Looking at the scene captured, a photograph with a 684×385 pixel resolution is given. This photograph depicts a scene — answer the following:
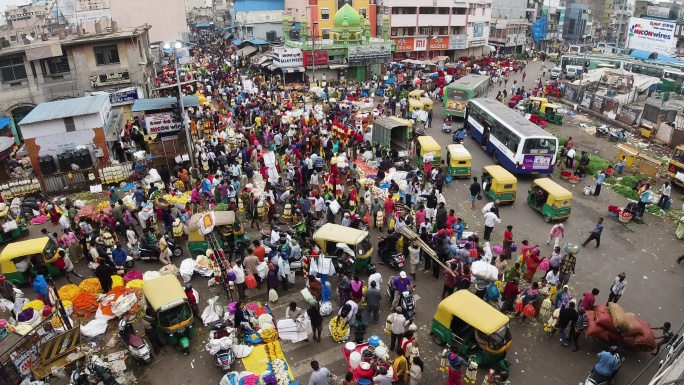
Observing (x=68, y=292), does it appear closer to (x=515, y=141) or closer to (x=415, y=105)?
(x=515, y=141)

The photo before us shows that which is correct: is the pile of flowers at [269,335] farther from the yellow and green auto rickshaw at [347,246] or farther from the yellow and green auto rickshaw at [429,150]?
the yellow and green auto rickshaw at [429,150]

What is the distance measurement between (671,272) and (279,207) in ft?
47.7

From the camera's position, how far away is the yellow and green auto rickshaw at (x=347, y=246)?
13.7 meters

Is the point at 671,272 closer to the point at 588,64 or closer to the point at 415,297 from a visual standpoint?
the point at 415,297

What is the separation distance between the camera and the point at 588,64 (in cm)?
5206

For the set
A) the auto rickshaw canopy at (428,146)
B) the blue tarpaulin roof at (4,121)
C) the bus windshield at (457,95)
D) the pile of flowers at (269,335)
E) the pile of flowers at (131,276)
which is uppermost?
the blue tarpaulin roof at (4,121)

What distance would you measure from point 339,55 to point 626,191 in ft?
97.0

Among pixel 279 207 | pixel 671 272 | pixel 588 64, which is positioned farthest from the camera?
pixel 588 64

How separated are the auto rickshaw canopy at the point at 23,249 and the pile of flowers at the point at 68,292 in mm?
1524

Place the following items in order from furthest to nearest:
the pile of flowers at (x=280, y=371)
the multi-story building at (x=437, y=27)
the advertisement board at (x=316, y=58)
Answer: the multi-story building at (x=437, y=27)
the advertisement board at (x=316, y=58)
the pile of flowers at (x=280, y=371)

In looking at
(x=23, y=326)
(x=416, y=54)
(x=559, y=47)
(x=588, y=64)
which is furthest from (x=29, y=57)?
(x=559, y=47)

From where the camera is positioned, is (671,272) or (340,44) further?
(340,44)

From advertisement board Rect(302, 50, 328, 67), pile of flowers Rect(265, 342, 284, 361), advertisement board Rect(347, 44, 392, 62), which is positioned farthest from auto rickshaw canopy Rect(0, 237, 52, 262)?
advertisement board Rect(347, 44, 392, 62)

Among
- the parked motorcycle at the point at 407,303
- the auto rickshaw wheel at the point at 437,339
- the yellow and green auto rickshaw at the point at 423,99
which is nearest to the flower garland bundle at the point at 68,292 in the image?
the parked motorcycle at the point at 407,303
